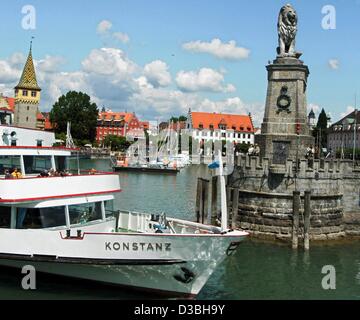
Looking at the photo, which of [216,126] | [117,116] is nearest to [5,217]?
[216,126]

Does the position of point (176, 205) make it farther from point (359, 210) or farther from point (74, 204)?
point (74, 204)

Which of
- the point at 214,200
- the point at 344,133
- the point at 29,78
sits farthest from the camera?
the point at 29,78

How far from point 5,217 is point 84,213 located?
2990 millimetres

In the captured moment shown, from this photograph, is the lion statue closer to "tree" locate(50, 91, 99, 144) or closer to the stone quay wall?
the stone quay wall

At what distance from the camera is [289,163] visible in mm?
30984

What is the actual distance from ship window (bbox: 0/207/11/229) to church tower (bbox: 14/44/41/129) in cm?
10821

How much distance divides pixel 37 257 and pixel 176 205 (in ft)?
99.2

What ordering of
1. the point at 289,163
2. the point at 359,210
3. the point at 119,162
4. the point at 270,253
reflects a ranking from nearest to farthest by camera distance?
the point at 270,253, the point at 289,163, the point at 359,210, the point at 119,162

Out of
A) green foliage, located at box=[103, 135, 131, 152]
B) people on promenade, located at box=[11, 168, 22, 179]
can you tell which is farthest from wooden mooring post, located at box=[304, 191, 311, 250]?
green foliage, located at box=[103, 135, 131, 152]

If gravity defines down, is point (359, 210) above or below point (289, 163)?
below

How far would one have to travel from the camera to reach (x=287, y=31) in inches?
1379

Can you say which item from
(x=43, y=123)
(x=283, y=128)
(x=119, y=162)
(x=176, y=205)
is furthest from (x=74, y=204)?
(x=43, y=123)

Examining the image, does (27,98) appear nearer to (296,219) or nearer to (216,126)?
(216,126)

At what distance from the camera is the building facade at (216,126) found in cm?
16025
